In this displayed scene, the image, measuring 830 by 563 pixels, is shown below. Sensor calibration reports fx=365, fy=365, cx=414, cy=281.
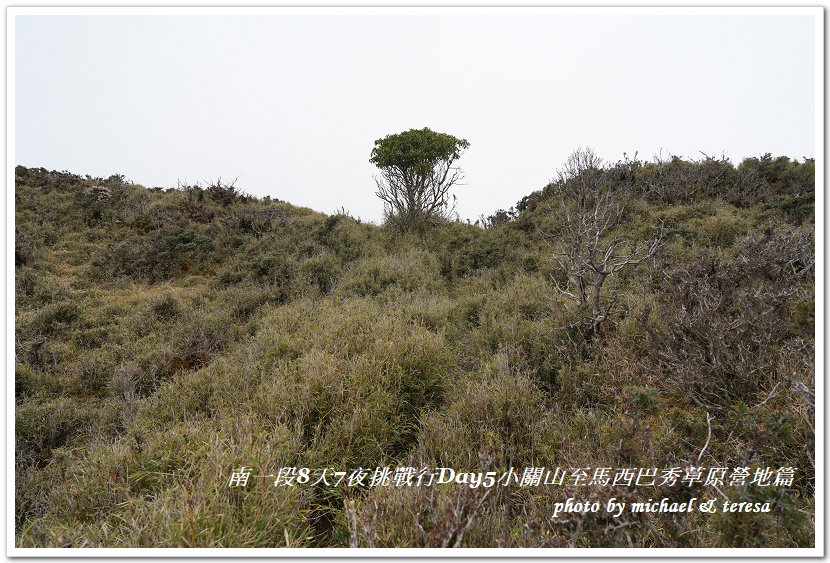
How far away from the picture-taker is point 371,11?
10.8 ft

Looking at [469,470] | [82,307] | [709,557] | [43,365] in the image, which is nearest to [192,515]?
[469,470]

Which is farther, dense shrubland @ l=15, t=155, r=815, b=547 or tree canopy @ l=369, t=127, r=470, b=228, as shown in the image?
tree canopy @ l=369, t=127, r=470, b=228

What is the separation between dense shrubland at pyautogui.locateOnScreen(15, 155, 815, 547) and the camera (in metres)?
2.20

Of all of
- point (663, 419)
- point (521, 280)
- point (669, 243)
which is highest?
point (669, 243)

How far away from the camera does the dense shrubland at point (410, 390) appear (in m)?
2.20

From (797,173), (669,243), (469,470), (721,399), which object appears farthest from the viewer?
(797,173)

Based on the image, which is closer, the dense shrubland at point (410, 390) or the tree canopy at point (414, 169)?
the dense shrubland at point (410, 390)

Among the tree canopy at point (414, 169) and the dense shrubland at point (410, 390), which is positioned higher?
the tree canopy at point (414, 169)

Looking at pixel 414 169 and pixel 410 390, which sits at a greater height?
pixel 414 169

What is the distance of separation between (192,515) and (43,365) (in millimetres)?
6463

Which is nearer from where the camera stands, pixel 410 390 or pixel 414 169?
pixel 410 390

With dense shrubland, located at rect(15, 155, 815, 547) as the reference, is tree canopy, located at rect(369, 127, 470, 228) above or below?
above

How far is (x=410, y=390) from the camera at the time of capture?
4.42m

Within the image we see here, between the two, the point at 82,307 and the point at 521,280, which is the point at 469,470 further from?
the point at 82,307
